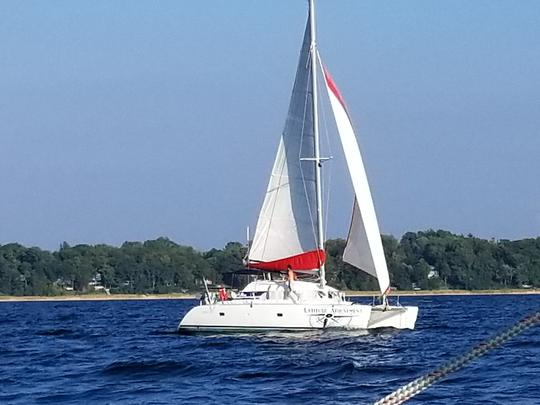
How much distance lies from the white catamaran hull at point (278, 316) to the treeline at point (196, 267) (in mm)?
95991

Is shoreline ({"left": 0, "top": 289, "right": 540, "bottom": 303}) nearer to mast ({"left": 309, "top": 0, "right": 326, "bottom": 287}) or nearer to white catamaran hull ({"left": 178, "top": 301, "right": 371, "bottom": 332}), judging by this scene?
mast ({"left": 309, "top": 0, "right": 326, "bottom": 287})

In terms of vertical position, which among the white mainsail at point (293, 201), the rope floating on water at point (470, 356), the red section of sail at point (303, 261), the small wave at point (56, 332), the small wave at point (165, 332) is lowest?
the rope floating on water at point (470, 356)

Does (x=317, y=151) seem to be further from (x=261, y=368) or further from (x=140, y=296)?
(x=140, y=296)

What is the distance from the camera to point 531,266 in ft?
509

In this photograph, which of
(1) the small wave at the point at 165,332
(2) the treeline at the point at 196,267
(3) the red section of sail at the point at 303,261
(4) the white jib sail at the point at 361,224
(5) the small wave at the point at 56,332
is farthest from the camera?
(2) the treeline at the point at 196,267

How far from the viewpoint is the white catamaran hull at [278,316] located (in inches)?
1689

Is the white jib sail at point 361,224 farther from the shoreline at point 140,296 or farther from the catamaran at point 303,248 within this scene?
the shoreline at point 140,296

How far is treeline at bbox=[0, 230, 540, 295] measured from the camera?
14962 cm

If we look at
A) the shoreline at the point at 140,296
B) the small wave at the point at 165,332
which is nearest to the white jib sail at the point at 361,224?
the small wave at the point at 165,332

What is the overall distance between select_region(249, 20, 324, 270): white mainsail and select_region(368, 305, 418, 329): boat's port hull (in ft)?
9.46

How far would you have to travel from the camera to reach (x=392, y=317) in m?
45.2

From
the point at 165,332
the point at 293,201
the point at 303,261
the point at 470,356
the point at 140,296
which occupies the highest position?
the point at 140,296

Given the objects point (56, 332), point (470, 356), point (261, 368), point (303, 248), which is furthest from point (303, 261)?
point (470, 356)

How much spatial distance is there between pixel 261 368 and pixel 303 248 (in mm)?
14293
